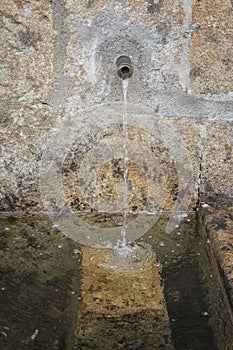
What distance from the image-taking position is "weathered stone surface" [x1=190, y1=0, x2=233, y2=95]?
49.8 inches

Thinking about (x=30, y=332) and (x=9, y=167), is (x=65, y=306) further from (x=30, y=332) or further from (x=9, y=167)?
(x=9, y=167)

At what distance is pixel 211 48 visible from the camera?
4.21ft

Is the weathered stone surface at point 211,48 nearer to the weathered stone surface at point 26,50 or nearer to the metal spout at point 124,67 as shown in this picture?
the metal spout at point 124,67

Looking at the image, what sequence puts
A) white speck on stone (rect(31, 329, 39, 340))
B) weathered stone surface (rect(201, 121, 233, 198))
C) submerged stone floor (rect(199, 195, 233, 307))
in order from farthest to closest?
1. weathered stone surface (rect(201, 121, 233, 198))
2. submerged stone floor (rect(199, 195, 233, 307))
3. white speck on stone (rect(31, 329, 39, 340))

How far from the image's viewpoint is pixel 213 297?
37.2 inches

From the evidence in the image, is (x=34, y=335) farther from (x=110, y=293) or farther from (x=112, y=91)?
(x=112, y=91)

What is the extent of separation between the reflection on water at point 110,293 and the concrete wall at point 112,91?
157 mm

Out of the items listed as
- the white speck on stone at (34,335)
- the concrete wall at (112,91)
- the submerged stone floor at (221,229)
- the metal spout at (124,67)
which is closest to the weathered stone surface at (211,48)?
the concrete wall at (112,91)

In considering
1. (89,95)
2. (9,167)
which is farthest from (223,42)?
(9,167)

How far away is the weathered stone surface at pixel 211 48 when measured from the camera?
1.27 meters

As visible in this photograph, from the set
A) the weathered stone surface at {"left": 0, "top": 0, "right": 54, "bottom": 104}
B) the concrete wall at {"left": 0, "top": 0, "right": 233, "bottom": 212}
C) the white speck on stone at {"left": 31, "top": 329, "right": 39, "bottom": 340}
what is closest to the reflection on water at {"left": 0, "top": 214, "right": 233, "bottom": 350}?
the white speck on stone at {"left": 31, "top": 329, "right": 39, "bottom": 340}

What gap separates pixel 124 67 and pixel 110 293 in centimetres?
56

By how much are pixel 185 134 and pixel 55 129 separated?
0.33m

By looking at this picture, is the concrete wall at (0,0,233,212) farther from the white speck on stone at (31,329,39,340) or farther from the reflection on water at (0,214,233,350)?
the white speck on stone at (31,329,39,340)
